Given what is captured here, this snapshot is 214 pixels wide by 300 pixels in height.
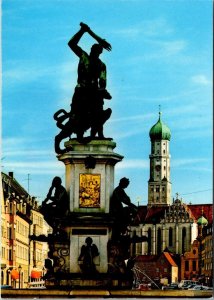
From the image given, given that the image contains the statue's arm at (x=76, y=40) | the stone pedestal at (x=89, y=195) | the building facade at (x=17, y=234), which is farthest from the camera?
the building facade at (x=17, y=234)

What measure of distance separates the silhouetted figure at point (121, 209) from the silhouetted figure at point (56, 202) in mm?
1625

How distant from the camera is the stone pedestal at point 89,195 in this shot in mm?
33094

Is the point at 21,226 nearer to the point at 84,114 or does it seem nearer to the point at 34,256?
the point at 34,256

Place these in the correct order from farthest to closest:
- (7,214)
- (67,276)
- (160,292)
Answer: (7,214) → (67,276) → (160,292)

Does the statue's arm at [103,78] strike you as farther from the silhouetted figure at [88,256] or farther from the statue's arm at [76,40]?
the silhouetted figure at [88,256]

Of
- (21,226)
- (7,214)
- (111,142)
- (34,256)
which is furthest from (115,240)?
(34,256)

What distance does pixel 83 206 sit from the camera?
33.3 metres

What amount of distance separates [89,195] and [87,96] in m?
3.66

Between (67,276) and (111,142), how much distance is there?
4.86 meters

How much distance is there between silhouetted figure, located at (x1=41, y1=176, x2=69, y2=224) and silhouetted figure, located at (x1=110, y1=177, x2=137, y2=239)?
1.62 metres

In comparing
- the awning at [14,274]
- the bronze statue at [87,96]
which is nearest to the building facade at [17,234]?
the awning at [14,274]

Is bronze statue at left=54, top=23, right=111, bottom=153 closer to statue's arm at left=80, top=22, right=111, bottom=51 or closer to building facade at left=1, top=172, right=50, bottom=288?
statue's arm at left=80, top=22, right=111, bottom=51

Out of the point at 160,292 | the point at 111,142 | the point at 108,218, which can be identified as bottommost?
the point at 160,292

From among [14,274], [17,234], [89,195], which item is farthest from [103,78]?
[17,234]
